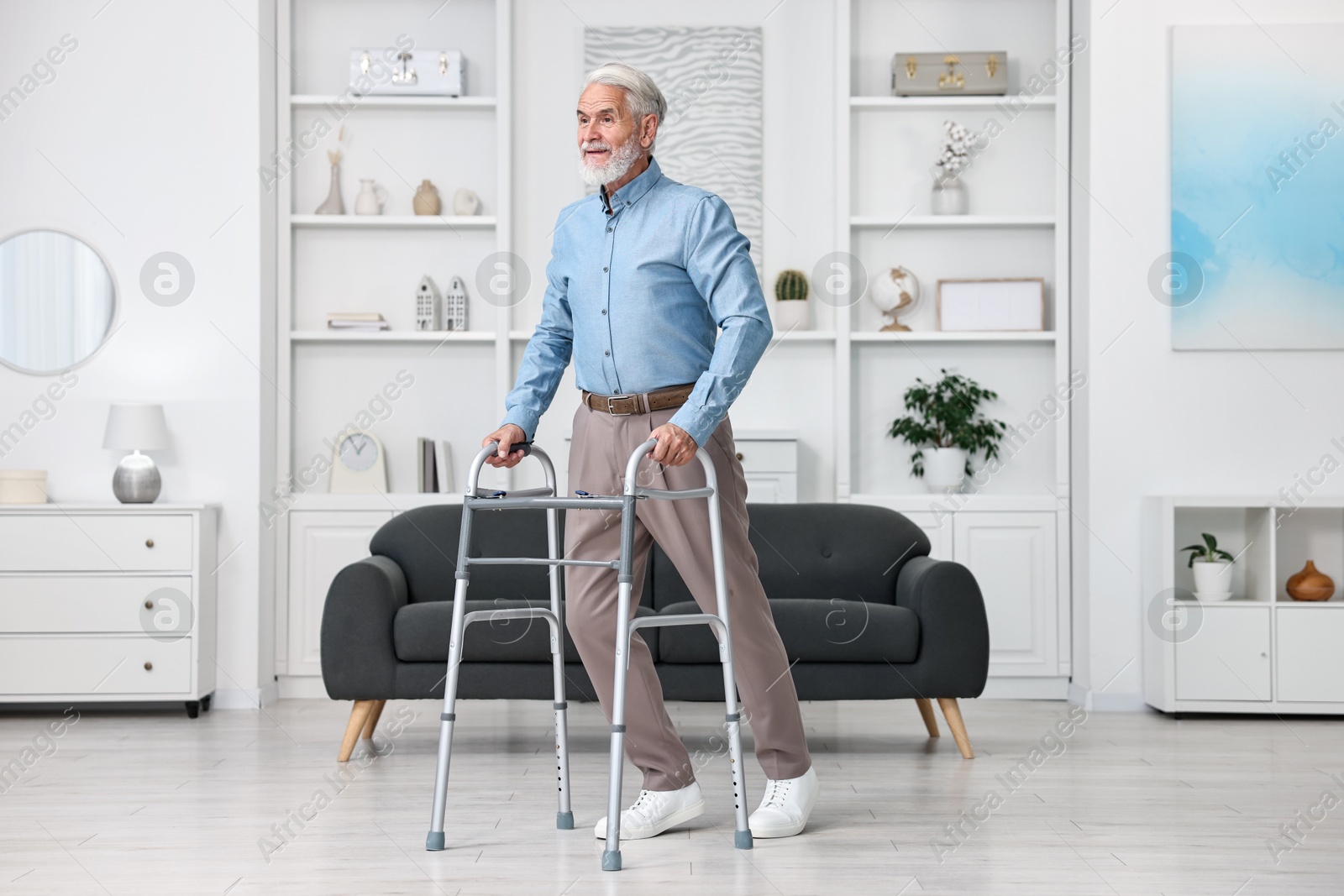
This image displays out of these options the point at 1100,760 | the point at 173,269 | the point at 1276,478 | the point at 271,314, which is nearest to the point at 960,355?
the point at 1276,478

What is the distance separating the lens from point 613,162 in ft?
→ 7.93

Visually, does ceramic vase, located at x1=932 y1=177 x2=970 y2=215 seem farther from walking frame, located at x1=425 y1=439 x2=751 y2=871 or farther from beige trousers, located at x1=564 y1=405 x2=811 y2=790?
walking frame, located at x1=425 y1=439 x2=751 y2=871

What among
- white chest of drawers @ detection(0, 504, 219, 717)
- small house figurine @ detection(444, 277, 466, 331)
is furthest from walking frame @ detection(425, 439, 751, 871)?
small house figurine @ detection(444, 277, 466, 331)

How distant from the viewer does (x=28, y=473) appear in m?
4.32

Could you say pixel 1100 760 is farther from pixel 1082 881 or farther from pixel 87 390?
pixel 87 390

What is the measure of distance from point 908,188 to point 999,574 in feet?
5.50

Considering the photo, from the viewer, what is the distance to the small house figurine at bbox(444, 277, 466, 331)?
16.2ft

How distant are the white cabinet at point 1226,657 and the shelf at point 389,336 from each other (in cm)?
292

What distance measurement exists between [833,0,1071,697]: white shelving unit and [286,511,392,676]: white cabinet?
6.36ft

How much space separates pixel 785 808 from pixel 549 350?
1126 mm

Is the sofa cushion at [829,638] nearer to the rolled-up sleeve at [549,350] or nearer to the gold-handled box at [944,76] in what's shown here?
the rolled-up sleeve at [549,350]

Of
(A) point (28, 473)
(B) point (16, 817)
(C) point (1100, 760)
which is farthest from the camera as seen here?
(A) point (28, 473)

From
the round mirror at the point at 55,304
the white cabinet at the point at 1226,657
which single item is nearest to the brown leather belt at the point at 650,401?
the white cabinet at the point at 1226,657

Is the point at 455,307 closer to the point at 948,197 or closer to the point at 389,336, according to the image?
the point at 389,336
